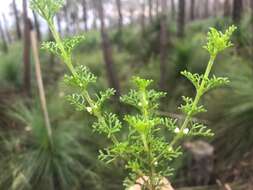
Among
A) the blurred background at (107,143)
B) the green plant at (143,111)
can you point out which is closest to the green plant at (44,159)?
the blurred background at (107,143)

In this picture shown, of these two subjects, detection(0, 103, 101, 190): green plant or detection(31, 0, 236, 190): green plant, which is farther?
detection(0, 103, 101, 190): green plant

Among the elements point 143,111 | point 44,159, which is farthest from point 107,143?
point 143,111

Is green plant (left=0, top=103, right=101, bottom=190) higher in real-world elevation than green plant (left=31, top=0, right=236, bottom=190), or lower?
lower

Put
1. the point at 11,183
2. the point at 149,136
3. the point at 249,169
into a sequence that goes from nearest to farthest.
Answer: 1. the point at 149,136
2. the point at 11,183
3. the point at 249,169

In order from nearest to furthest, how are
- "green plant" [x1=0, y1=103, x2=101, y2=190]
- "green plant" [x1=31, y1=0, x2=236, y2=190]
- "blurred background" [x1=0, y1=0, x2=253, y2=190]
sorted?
"green plant" [x1=31, y1=0, x2=236, y2=190] → "green plant" [x1=0, y1=103, x2=101, y2=190] → "blurred background" [x1=0, y1=0, x2=253, y2=190]

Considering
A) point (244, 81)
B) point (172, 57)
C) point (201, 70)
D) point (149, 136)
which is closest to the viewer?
point (149, 136)

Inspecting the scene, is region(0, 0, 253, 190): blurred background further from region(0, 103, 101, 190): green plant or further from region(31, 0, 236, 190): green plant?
region(31, 0, 236, 190): green plant

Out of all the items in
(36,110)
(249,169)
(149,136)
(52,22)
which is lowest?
(249,169)

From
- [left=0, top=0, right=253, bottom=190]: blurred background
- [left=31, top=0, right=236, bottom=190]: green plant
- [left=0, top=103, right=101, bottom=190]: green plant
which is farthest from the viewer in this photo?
Answer: [left=0, top=0, right=253, bottom=190]: blurred background

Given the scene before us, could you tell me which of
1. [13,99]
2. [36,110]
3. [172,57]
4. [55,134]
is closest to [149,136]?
[55,134]

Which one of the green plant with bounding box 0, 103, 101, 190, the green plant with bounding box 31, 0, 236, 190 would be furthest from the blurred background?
the green plant with bounding box 31, 0, 236, 190

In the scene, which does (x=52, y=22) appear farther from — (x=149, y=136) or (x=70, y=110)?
(x=70, y=110)
